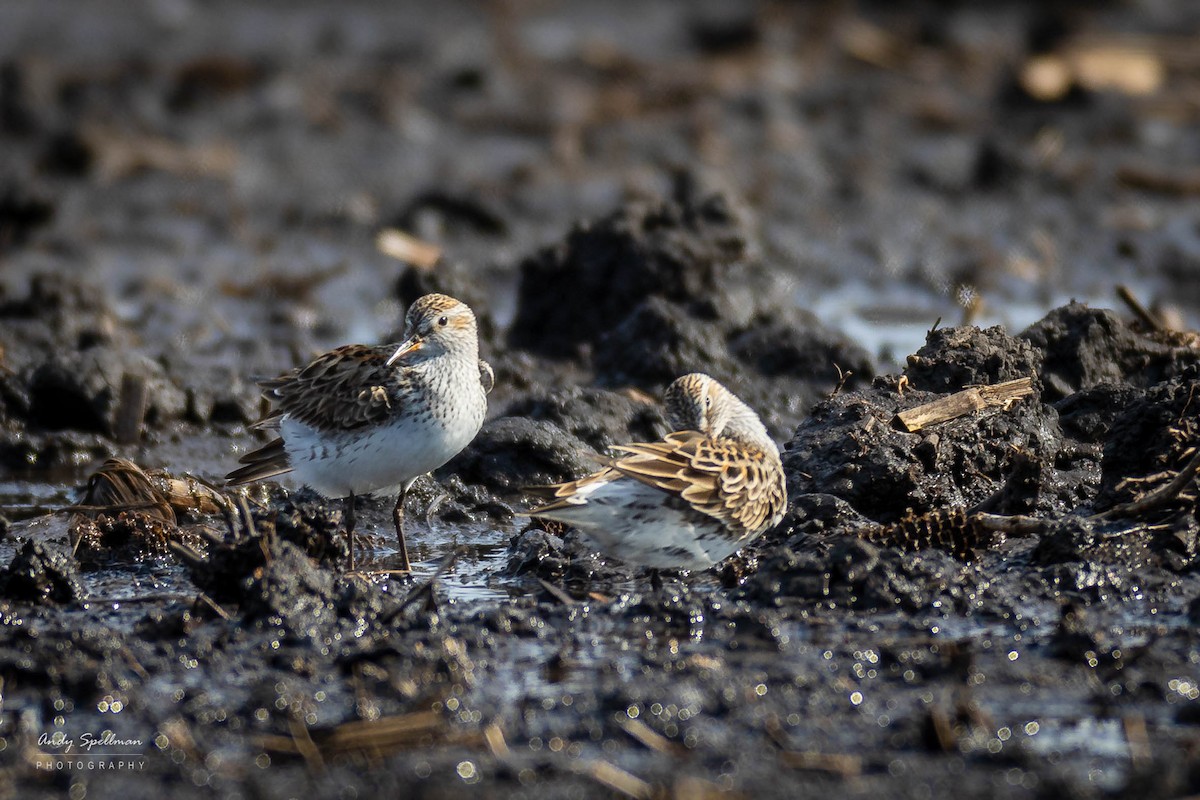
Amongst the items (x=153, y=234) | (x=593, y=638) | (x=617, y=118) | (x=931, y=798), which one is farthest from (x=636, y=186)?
(x=931, y=798)

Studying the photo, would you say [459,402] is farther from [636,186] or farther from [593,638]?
[636,186]

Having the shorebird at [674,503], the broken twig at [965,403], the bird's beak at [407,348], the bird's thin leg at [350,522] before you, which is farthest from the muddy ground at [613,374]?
the bird's beak at [407,348]

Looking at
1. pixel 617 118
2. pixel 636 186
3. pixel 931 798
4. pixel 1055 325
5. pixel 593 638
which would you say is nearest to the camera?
pixel 931 798

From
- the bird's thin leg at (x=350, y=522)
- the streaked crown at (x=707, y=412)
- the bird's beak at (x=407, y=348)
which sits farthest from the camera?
the bird's thin leg at (x=350, y=522)

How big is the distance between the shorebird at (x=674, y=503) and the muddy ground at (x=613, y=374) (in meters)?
0.26

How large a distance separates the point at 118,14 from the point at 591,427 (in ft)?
38.9

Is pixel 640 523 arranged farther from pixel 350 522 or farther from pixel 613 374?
pixel 613 374

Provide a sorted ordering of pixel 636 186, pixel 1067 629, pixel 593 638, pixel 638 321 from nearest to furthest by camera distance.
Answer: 1. pixel 1067 629
2. pixel 593 638
3. pixel 638 321
4. pixel 636 186

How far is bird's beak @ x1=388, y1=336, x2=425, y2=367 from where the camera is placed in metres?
7.99

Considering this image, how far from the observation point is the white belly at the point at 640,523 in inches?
278

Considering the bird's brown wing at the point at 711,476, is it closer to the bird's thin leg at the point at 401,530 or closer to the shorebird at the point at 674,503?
the shorebird at the point at 674,503

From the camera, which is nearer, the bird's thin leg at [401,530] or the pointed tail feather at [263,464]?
the bird's thin leg at [401,530]

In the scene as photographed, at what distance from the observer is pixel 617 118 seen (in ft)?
58.5

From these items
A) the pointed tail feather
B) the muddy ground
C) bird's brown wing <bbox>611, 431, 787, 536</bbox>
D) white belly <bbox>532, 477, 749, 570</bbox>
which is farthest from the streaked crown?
the pointed tail feather
